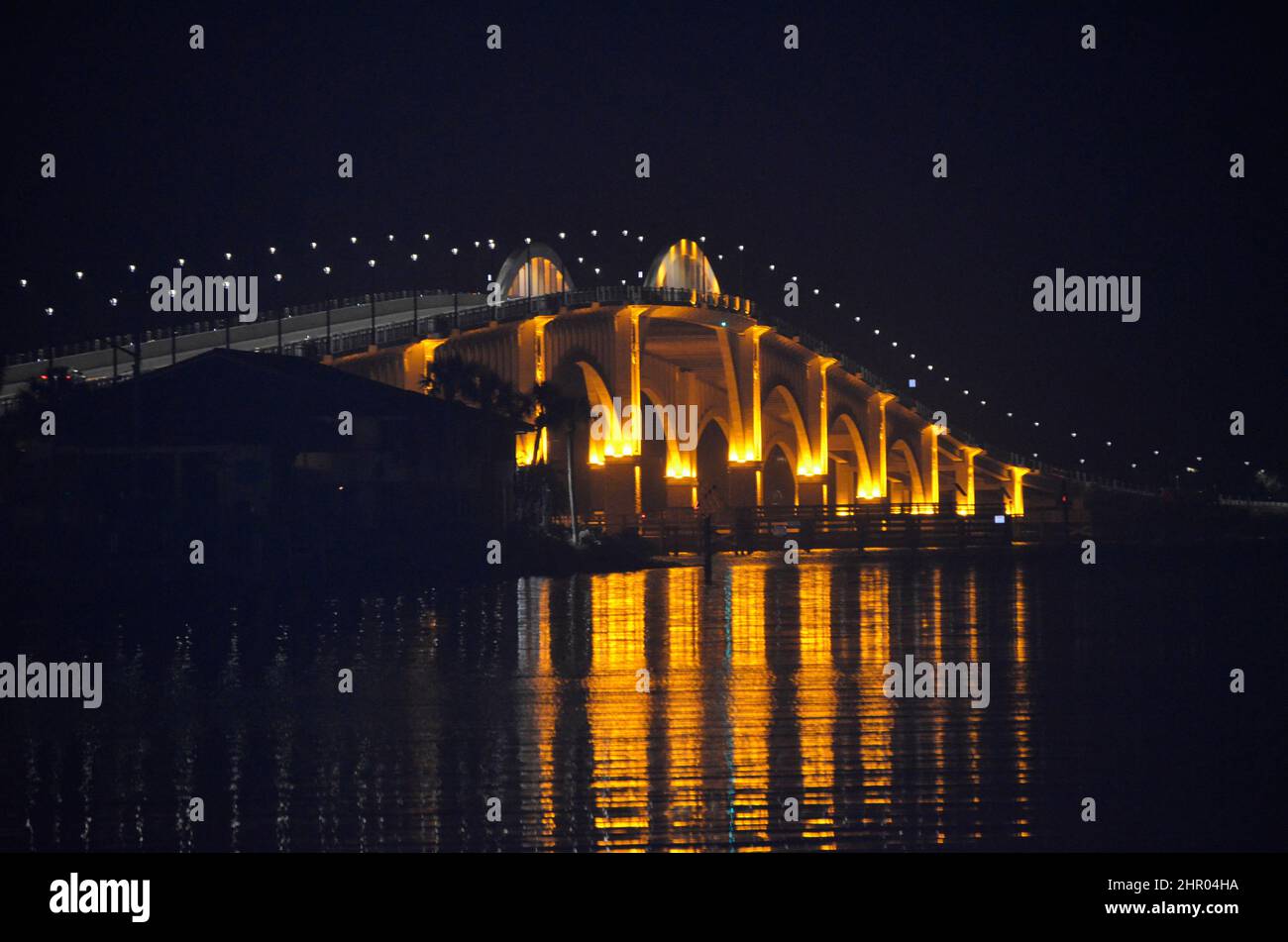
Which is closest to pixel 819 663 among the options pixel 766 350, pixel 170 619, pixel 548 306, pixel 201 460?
pixel 170 619

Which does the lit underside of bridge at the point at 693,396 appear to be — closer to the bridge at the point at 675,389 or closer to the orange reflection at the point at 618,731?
the bridge at the point at 675,389

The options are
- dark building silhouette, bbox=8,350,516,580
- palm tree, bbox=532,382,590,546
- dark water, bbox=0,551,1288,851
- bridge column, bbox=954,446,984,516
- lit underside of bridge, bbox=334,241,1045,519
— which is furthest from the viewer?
bridge column, bbox=954,446,984,516

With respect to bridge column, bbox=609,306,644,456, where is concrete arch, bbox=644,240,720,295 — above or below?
above

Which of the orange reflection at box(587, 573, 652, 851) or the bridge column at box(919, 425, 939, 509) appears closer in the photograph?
the orange reflection at box(587, 573, 652, 851)

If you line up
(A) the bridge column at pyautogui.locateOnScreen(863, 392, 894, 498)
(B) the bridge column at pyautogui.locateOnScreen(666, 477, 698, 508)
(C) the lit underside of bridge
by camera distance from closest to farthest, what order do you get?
(C) the lit underside of bridge → (B) the bridge column at pyautogui.locateOnScreen(666, 477, 698, 508) → (A) the bridge column at pyautogui.locateOnScreen(863, 392, 894, 498)

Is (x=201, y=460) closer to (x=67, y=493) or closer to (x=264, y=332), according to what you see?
(x=67, y=493)

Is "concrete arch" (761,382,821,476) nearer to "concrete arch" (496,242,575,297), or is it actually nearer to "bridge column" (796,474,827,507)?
"bridge column" (796,474,827,507)

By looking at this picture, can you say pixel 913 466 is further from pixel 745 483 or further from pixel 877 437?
A: pixel 745 483

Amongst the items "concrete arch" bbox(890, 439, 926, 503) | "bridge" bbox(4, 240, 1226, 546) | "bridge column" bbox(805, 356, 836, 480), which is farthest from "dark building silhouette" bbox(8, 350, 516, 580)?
"concrete arch" bbox(890, 439, 926, 503)
